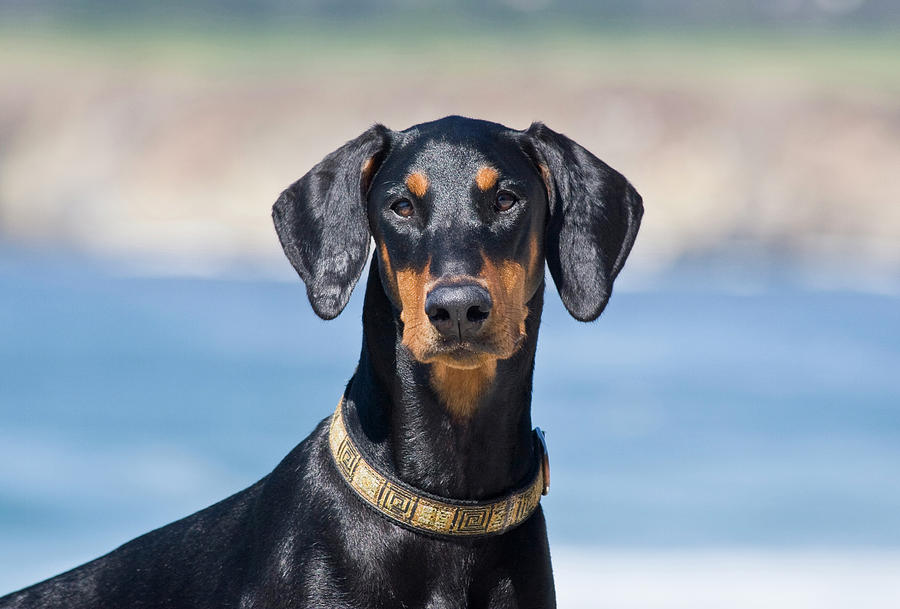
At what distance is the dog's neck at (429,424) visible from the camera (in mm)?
3250

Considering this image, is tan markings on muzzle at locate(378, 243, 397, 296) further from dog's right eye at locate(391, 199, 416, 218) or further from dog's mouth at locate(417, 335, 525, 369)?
dog's mouth at locate(417, 335, 525, 369)

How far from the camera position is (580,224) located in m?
3.41

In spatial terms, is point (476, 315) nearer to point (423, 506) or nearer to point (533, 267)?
point (533, 267)

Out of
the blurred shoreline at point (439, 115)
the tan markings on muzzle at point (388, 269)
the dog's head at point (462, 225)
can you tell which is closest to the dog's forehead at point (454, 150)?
the dog's head at point (462, 225)

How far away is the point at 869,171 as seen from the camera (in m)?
15.4

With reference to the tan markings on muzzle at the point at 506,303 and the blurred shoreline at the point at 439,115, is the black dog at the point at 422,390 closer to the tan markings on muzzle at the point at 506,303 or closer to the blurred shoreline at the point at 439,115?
the tan markings on muzzle at the point at 506,303

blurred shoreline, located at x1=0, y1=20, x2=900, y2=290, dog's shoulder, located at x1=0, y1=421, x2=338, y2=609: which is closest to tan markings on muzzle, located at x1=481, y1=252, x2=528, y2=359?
dog's shoulder, located at x1=0, y1=421, x2=338, y2=609

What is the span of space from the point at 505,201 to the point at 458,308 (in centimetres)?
41

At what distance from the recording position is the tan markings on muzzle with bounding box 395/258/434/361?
3.08 metres

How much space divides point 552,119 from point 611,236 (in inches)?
493

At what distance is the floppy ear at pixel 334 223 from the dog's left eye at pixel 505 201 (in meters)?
0.34

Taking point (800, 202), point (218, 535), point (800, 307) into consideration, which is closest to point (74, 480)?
point (218, 535)

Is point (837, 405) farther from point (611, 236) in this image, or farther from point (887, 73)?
point (887, 73)

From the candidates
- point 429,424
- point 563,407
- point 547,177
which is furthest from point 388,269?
point 563,407
